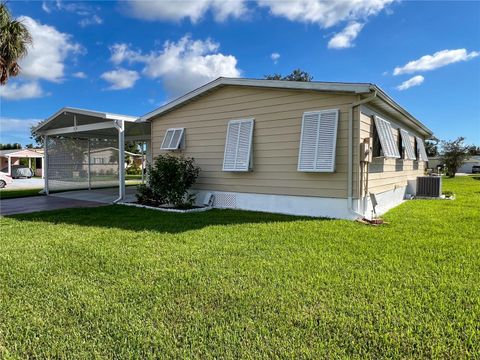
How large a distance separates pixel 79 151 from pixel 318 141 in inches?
484

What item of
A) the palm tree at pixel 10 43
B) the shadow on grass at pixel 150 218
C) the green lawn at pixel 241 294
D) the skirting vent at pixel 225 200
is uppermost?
the palm tree at pixel 10 43

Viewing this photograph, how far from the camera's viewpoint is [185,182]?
9055 millimetres

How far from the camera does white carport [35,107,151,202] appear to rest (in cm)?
1276

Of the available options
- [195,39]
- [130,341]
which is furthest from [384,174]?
[195,39]

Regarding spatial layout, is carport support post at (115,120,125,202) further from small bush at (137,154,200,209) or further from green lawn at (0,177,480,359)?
green lawn at (0,177,480,359)

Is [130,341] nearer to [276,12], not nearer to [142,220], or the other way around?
[142,220]

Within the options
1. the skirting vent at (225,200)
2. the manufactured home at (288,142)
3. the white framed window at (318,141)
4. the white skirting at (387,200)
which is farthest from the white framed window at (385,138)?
the skirting vent at (225,200)

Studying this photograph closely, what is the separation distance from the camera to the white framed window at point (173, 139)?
9.84 metres

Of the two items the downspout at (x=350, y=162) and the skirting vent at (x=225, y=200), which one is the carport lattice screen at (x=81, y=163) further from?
the downspout at (x=350, y=162)

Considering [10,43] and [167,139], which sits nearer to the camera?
[167,139]

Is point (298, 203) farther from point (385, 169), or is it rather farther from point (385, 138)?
point (385, 169)

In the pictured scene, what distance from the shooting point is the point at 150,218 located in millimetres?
7504

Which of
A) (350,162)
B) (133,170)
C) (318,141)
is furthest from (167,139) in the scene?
(133,170)

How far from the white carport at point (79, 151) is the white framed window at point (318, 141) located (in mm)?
7438
